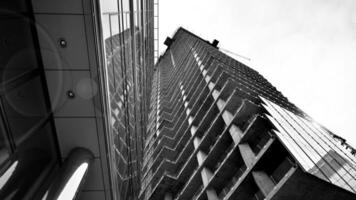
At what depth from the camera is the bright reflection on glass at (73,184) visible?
270 inches

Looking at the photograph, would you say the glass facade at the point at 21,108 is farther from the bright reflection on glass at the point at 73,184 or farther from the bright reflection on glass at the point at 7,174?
the bright reflection on glass at the point at 73,184

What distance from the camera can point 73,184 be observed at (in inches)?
286

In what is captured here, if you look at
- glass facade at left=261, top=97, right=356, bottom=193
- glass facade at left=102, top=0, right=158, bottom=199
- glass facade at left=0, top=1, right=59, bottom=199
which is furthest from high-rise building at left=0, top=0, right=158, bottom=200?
glass facade at left=261, top=97, right=356, bottom=193

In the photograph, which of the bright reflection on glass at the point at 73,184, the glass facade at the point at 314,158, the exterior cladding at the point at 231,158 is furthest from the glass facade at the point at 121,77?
the glass facade at the point at 314,158

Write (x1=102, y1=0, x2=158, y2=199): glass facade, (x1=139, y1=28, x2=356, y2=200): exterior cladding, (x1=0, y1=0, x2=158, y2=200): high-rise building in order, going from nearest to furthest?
(x1=0, y1=0, x2=158, y2=200): high-rise building, (x1=102, y1=0, x2=158, y2=199): glass facade, (x1=139, y1=28, x2=356, y2=200): exterior cladding

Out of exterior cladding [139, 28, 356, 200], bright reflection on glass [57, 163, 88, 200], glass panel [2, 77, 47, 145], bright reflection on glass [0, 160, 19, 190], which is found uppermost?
glass panel [2, 77, 47, 145]

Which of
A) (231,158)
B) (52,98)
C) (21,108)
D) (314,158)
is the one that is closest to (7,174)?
(21,108)

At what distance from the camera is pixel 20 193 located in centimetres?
637

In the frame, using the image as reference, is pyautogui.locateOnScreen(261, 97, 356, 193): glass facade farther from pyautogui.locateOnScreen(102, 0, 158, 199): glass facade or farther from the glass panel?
the glass panel

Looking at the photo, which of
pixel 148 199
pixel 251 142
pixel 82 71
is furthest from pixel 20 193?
pixel 148 199

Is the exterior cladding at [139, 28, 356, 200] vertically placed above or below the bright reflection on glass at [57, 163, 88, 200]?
below

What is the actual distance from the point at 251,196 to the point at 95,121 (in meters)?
10.5

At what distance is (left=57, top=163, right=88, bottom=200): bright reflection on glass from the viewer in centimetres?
685

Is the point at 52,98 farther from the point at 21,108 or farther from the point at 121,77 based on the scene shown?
the point at 121,77
